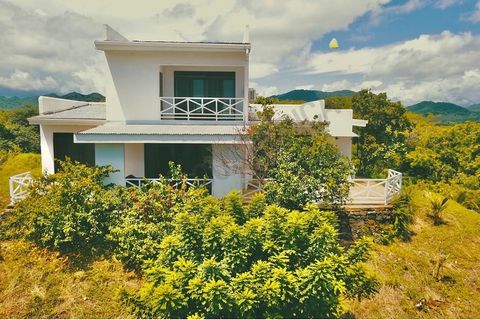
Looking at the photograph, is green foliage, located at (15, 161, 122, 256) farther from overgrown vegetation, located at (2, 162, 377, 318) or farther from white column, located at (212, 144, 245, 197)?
white column, located at (212, 144, 245, 197)

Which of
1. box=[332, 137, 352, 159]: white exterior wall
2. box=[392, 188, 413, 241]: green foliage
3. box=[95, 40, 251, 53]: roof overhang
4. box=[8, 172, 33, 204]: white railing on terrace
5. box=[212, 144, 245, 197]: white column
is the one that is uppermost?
box=[95, 40, 251, 53]: roof overhang

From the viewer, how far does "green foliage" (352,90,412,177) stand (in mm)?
19656

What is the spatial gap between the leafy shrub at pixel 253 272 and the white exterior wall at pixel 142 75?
31.0ft

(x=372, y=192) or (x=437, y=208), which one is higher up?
(x=372, y=192)

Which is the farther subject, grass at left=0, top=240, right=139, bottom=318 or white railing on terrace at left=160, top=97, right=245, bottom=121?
white railing on terrace at left=160, top=97, right=245, bottom=121

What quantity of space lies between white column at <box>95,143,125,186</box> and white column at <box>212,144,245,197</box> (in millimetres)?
4164

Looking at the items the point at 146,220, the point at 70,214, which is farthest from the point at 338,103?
the point at 70,214

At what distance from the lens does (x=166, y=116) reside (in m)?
16.2

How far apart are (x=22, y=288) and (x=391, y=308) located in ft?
41.7

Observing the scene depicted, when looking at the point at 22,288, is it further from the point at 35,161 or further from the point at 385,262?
the point at 35,161

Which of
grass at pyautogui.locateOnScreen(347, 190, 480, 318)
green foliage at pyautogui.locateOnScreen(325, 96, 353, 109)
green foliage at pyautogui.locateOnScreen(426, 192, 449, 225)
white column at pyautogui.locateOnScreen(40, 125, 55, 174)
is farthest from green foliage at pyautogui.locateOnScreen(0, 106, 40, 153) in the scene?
green foliage at pyautogui.locateOnScreen(426, 192, 449, 225)

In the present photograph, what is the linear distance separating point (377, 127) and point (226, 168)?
1124 centimetres

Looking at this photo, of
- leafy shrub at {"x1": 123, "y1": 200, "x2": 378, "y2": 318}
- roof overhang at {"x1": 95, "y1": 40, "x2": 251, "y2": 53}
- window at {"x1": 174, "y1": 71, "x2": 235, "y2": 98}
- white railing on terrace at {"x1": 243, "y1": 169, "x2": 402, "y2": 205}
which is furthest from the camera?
window at {"x1": 174, "y1": 71, "x2": 235, "y2": 98}

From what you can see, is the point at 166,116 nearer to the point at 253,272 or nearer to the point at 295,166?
the point at 295,166
